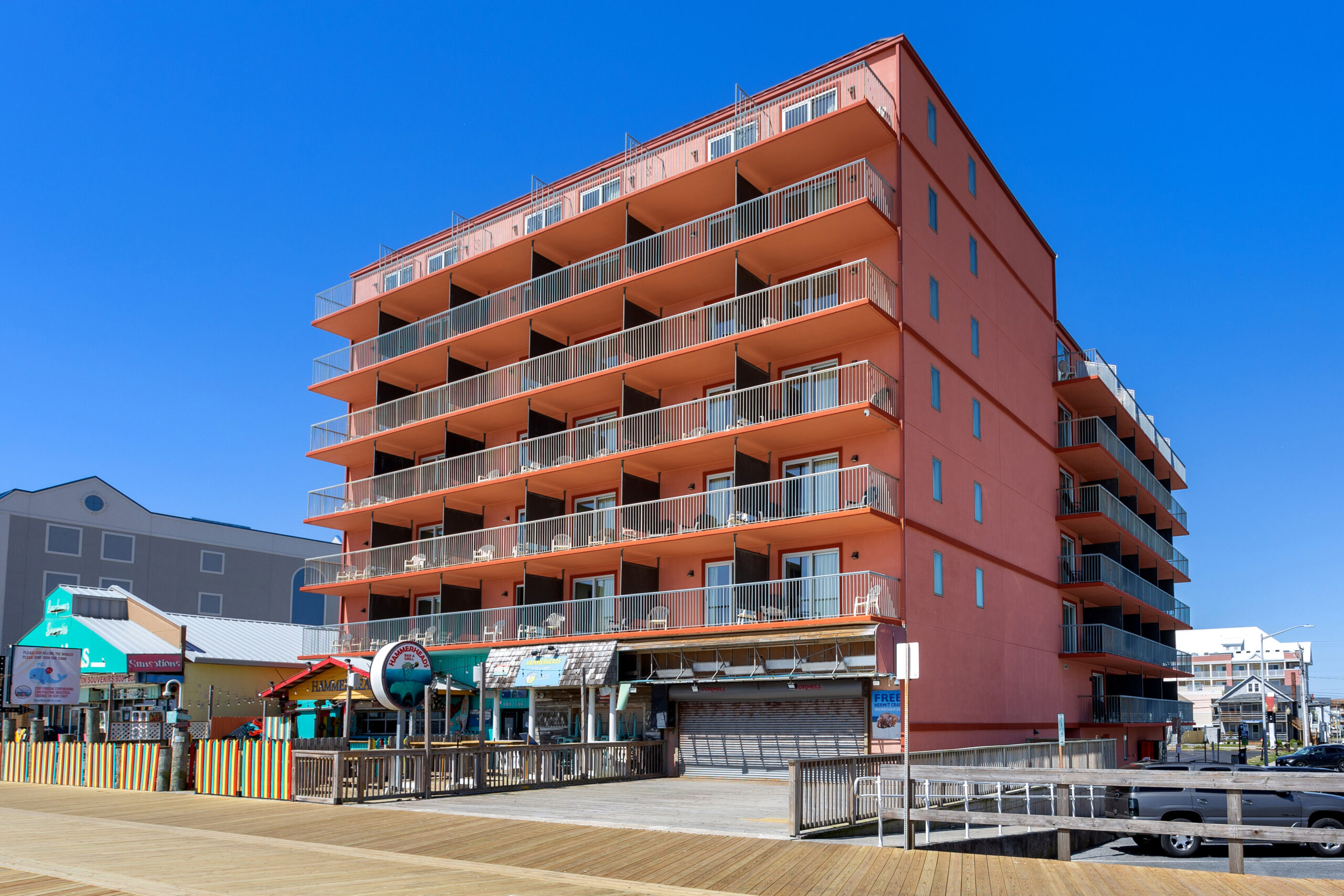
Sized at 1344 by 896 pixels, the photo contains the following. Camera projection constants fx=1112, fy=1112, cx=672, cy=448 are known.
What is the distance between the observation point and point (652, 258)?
1382 inches

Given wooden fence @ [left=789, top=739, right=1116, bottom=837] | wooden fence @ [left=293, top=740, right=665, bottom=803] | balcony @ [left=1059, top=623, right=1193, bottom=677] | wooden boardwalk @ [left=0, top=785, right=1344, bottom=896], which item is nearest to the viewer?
wooden boardwalk @ [left=0, top=785, right=1344, bottom=896]

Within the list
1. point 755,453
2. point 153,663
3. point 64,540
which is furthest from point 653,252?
point 64,540

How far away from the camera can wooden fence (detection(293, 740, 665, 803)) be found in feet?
69.1

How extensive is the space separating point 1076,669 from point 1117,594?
323cm

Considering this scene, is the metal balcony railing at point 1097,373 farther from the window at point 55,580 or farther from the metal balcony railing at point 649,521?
the window at point 55,580

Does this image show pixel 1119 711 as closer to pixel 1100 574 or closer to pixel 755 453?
pixel 1100 574

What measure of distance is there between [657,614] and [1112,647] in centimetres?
1875

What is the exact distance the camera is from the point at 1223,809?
730 inches

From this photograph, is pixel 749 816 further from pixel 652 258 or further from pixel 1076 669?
pixel 1076 669

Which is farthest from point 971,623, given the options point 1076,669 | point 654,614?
point 1076,669

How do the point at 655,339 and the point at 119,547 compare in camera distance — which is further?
the point at 119,547

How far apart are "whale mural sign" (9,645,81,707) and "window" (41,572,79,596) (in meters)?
33.0

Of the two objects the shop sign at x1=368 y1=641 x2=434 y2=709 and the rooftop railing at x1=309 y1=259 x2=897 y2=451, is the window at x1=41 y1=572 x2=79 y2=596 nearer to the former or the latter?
the rooftop railing at x1=309 y1=259 x2=897 y2=451

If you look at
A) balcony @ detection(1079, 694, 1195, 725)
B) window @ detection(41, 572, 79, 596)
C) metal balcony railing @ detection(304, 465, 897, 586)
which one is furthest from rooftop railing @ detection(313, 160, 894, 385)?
window @ detection(41, 572, 79, 596)
